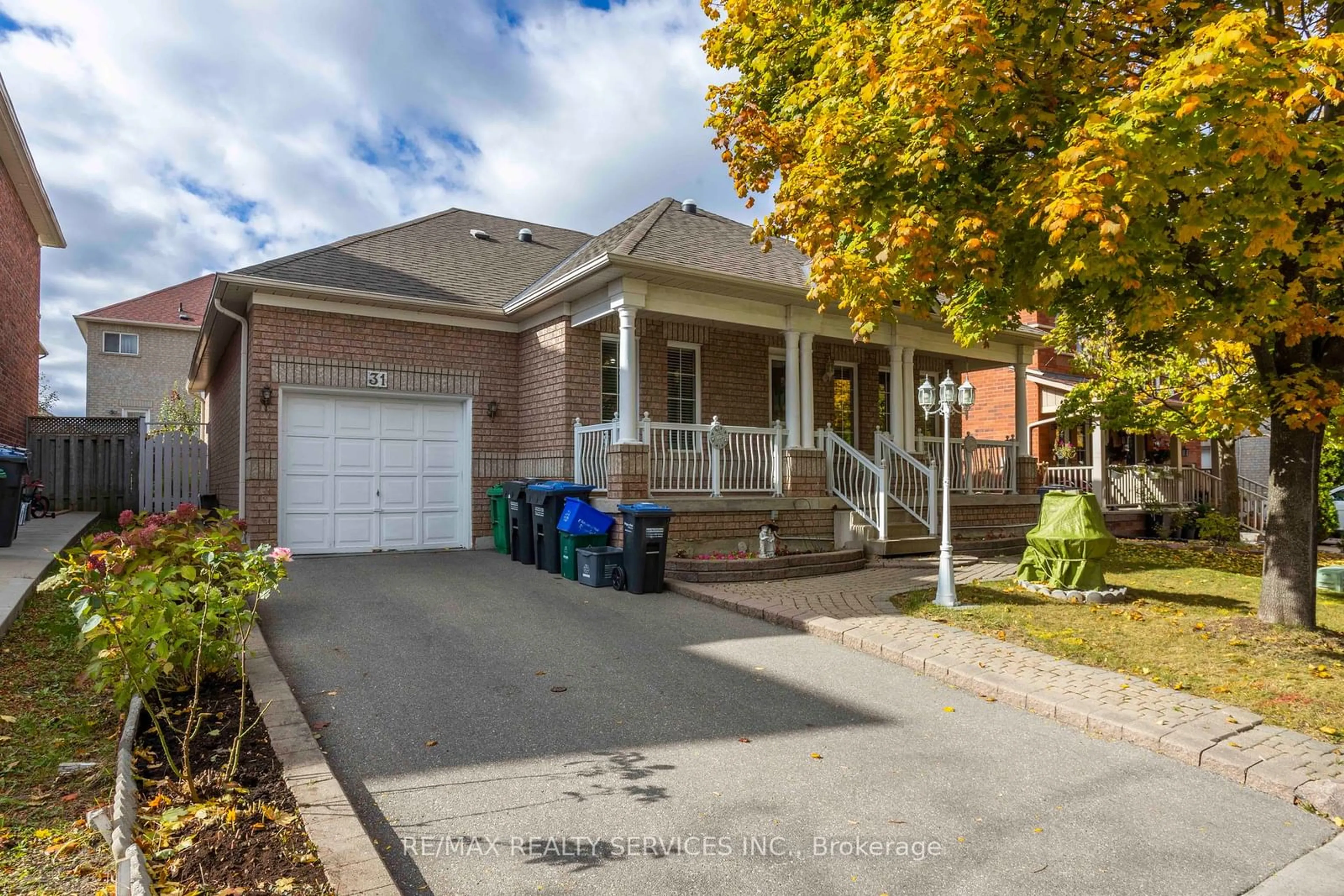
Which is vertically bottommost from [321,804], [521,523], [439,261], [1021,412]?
[321,804]

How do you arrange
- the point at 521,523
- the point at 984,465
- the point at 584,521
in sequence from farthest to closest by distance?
the point at 984,465 → the point at 521,523 → the point at 584,521

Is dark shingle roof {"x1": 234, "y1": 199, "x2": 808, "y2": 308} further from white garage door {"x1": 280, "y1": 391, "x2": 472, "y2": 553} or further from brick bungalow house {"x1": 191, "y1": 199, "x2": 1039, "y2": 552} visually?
white garage door {"x1": 280, "y1": 391, "x2": 472, "y2": 553}

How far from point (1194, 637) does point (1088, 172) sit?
14.1 ft

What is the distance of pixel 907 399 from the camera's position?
42.6 feet

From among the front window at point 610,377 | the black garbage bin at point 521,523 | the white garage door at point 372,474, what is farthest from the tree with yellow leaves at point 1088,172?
the white garage door at point 372,474

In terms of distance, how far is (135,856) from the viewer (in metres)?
2.41

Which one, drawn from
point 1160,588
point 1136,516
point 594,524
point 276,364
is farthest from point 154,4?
point 1136,516

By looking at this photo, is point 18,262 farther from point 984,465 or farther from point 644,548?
point 984,465

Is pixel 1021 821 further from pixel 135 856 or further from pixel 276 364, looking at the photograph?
pixel 276 364

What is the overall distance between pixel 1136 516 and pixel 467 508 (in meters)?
14.3

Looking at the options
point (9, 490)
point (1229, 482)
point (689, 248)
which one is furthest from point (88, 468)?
point (1229, 482)

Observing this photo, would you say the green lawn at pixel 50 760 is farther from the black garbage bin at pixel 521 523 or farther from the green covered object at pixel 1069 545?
the green covered object at pixel 1069 545

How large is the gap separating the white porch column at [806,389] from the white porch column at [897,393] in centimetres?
167

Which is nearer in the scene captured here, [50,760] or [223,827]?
[223,827]
